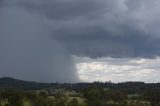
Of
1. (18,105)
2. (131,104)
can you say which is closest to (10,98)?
(18,105)

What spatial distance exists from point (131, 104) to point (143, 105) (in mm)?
7081

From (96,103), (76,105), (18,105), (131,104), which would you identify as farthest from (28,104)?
(131,104)

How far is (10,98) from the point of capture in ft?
653

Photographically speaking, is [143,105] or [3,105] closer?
[3,105]

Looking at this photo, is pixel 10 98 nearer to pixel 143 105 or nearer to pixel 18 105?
pixel 18 105

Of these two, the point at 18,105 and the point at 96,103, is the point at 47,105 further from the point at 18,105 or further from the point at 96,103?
the point at 96,103

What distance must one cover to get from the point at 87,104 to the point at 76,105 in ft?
23.9

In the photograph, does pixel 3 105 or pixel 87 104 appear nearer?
pixel 3 105

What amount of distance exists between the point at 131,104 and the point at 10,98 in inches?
2760

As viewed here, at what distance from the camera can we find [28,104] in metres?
184

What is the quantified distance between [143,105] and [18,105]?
71.8 m

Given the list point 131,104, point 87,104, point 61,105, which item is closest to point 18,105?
point 61,105

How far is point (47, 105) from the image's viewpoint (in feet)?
640

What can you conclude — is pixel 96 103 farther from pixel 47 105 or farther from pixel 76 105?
pixel 47 105
